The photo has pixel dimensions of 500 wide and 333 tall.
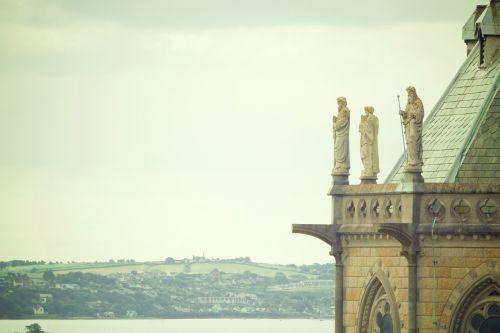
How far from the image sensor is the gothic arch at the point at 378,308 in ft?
176

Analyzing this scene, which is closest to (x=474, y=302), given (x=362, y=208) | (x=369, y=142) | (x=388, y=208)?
(x=388, y=208)

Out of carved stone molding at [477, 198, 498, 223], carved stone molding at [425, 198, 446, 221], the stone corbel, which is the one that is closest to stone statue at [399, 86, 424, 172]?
carved stone molding at [425, 198, 446, 221]

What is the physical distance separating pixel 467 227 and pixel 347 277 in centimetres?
458

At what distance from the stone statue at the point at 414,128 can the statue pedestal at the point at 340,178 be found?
2.95 m

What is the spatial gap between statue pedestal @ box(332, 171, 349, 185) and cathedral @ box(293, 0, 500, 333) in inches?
1.1

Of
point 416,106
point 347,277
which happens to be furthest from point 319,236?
point 416,106

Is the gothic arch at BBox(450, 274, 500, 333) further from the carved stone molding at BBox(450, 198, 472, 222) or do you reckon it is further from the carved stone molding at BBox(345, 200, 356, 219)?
the carved stone molding at BBox(345, 200, 356, 219)

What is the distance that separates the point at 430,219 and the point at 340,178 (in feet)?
12.2

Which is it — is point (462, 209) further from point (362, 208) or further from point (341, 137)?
point (341, 137)

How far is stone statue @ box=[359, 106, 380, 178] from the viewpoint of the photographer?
55188 millimetres

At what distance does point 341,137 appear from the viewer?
5578 cm

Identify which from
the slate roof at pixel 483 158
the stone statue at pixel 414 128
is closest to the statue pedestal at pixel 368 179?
the stone statue at pixel 414 128

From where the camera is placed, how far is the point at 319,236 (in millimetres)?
55875

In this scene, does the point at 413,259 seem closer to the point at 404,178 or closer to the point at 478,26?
the point at 404,178
